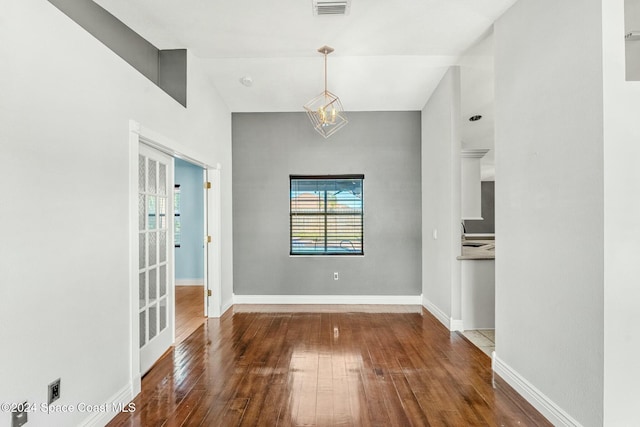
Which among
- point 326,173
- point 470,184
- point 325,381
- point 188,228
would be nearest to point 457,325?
point 470,184

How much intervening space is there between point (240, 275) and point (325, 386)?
270 cm

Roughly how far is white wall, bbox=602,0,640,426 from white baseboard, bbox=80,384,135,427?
284 cm

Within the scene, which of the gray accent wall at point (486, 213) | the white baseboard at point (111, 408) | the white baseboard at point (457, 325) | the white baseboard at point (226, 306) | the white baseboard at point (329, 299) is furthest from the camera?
the gray accent wall at point (486, 213)

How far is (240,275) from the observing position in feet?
15.9

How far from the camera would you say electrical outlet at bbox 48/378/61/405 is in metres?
1.65

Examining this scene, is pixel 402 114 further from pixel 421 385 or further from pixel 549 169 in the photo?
pixel 421 385

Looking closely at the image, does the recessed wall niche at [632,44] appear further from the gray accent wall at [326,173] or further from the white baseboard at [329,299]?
the white baseboard at [329,299]

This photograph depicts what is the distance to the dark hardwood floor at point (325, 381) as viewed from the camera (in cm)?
212

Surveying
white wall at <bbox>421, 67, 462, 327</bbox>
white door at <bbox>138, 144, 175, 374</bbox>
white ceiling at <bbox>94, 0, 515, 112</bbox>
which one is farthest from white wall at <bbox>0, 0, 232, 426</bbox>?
white wall at <bbox>421, 67, 462, 327</bbox>

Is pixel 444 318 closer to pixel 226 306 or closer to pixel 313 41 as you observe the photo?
pixel 226 306

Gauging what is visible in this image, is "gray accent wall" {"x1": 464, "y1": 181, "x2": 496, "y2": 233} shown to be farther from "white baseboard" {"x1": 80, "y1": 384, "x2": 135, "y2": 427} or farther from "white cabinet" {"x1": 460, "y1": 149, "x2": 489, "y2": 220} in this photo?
"white baseboard" {"x1": 80, "y1": 384, "x2": 135, "y2": 427}

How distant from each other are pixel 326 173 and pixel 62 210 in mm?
3528

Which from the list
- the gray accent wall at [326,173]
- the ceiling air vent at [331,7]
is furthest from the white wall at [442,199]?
the ceiling air vent at [331,7]

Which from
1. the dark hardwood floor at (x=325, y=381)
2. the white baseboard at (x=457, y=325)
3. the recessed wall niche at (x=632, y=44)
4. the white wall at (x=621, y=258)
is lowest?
the dark hardwood floor at (x=325, y=381)
